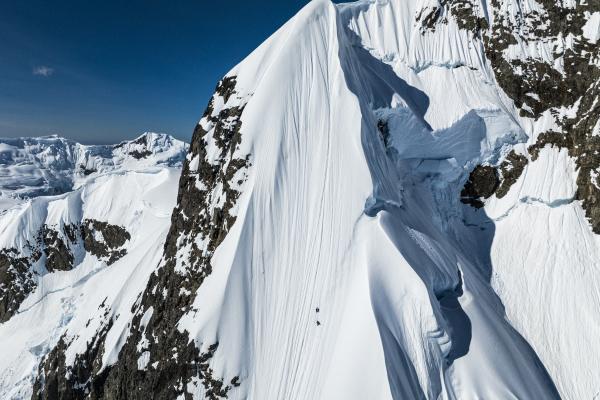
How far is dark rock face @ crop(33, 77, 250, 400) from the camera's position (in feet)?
48.9

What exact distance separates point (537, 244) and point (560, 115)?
8.38 m

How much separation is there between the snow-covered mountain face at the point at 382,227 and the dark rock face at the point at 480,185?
5.0 inches

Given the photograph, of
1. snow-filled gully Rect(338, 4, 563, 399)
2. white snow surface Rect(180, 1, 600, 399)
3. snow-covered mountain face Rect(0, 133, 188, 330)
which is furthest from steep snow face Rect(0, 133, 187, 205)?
snow-filled gully Rect(338, 4, 563, 399)

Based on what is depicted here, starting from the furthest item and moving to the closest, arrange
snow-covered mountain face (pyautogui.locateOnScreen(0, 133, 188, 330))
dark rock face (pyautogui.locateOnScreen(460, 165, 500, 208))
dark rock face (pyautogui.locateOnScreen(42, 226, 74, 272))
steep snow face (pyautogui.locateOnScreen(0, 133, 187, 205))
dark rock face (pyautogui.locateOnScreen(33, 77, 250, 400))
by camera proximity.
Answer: steep snow face (pyautogui.locateOnScreen(0, 133, 187, 205)), dark rock face (pyautogui.locateOnScreen(42, 226, 74, 272)), snow-covered mountain face (pyautogui.locateOnScreen(0, 133, 188, 330)), dark rock face (pyautogui.locateOnScreen(460, 165, 500, 208)), dark rock face (pyautogui.locateOnScreen(33, 77, 250, 400))

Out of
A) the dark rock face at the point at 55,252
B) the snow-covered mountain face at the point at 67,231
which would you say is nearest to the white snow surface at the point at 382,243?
the snow-covered mountain face at the point at 67,231

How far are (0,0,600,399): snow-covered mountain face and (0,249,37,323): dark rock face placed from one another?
27829mm

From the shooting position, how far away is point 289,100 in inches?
763

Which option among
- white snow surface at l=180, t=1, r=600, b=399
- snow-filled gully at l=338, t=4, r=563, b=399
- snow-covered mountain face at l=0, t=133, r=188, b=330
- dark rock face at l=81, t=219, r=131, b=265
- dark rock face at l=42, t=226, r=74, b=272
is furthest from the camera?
dark rock face at l=42, t=226, r=74, b=272

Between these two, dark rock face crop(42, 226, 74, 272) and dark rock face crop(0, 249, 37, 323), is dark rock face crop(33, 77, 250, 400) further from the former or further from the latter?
dark rock face crop(0, 249, 37, 323)

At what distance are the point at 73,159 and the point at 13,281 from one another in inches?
6739

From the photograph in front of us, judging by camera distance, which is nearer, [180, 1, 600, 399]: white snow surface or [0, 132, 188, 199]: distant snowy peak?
[180, 1, 600, 399]: white snow surface

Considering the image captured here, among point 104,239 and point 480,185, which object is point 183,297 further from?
point 104,239

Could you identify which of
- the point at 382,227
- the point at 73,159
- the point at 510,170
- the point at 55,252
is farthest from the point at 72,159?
the point at 510,170

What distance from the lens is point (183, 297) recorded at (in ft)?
56.7
